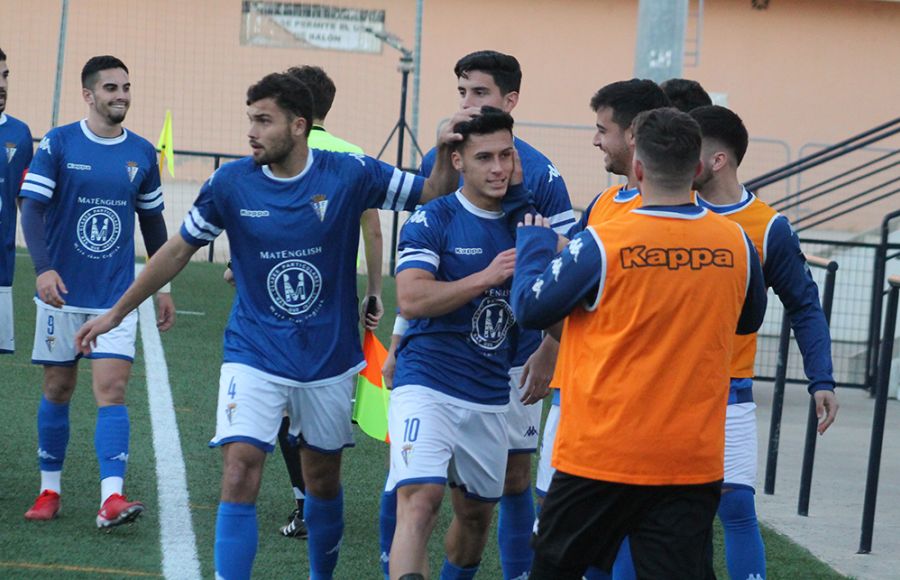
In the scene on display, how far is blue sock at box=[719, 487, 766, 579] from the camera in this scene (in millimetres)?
5352

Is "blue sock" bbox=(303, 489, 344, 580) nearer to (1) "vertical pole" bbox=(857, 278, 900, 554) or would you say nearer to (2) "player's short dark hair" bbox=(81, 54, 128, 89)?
(2) "player's short dark hair" bbox=(81, 54, 128, 89)

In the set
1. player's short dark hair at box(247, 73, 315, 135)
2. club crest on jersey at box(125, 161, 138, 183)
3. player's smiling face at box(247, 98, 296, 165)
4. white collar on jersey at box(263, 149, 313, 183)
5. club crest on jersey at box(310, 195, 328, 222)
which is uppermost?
player's short dark hair at box(247, 73, 315, 135)

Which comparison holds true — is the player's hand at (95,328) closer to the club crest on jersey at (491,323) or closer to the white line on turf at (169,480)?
the white line on turf at (169,480)

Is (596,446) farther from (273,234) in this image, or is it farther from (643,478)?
(273,234)

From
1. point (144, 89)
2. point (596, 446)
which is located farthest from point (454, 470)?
point (144, 89)

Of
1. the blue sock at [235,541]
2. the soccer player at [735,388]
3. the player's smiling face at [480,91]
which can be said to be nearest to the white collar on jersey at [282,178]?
the player's smiling face at [480,91]

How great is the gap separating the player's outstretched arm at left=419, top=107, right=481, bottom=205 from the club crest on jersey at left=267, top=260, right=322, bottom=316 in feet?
1.79

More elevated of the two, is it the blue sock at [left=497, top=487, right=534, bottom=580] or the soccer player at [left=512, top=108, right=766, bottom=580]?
the soccer player at [left=512, top=108, right=766, bottom=580]

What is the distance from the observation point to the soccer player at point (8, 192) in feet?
23.2

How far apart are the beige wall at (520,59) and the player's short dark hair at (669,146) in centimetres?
1734

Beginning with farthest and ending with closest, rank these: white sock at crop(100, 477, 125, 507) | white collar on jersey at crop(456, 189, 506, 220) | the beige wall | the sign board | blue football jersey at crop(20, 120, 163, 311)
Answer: the sign board < the beige wall < blue football jersey at crop(20, 120, 163, 311) < white sock at crop(100, 477, 125, 507) < white collar on jersey at crop(456, 189, 506, 220)

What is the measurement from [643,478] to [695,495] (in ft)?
0.62

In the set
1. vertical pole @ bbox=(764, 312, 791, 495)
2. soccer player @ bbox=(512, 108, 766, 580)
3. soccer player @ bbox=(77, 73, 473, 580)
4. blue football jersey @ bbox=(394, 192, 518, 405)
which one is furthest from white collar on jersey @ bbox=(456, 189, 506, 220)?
vertical pole @ bbox=(764, 312, 791, 495)

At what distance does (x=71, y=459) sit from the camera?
7.89 m
